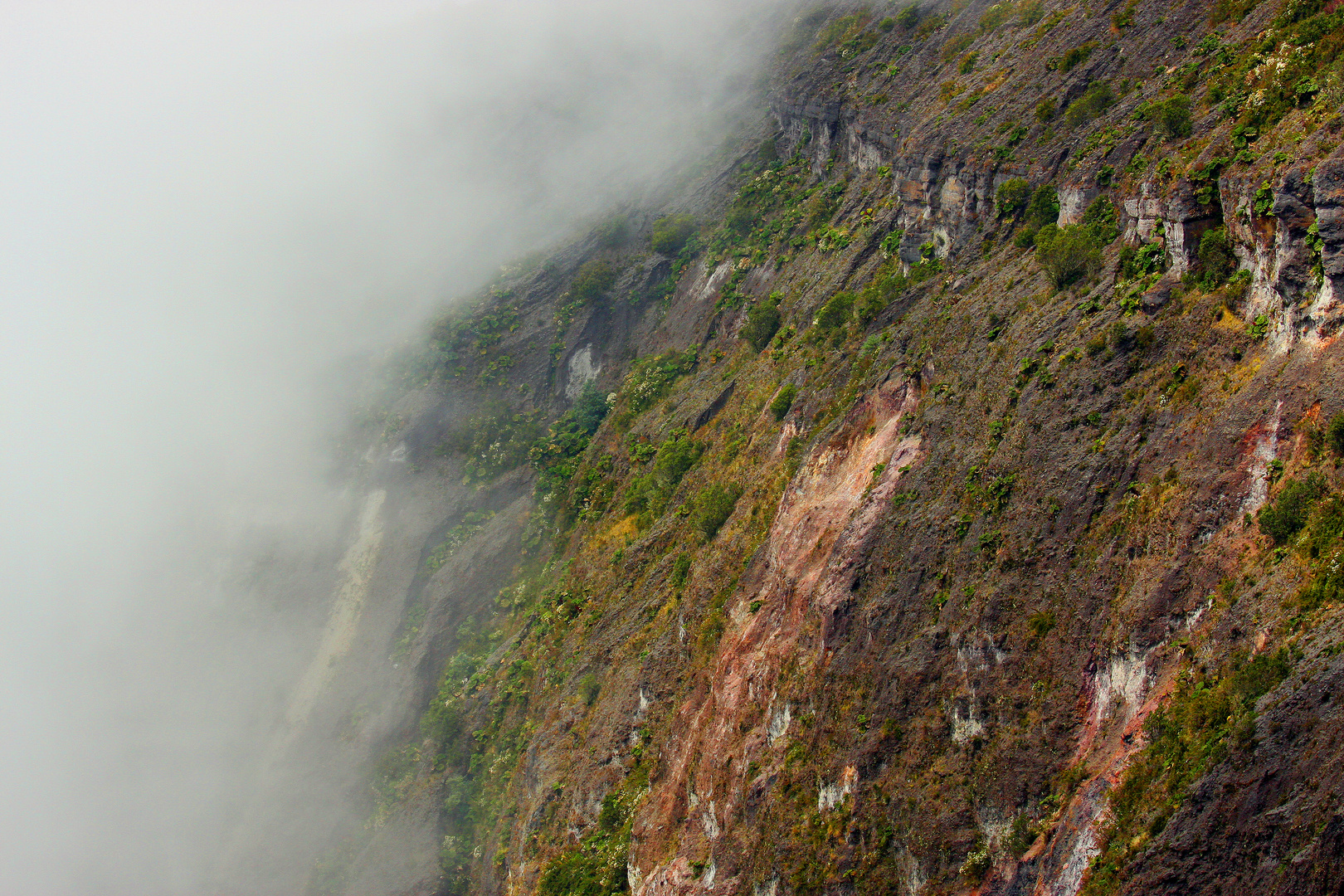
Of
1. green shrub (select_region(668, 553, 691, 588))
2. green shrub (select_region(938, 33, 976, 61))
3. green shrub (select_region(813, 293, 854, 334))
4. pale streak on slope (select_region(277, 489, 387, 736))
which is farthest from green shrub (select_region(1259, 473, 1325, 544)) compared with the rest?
pale streak on slope (select_region(277, 489, 387, 736))

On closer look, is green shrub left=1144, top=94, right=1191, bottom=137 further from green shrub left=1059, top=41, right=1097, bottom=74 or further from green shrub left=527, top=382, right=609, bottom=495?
green shrub left=527, top=382, right=609, bottom=495

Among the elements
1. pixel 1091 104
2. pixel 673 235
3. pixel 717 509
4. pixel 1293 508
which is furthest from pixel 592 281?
pixel 1293 508

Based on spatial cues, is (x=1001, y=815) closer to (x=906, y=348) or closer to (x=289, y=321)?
(x=906, y=348)

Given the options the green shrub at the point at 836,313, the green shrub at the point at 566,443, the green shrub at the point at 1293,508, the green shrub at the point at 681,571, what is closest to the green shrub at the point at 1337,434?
the green shrub at the point at 1293,508

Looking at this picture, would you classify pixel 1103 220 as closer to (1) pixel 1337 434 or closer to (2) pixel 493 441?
(1) pixel 1337 434

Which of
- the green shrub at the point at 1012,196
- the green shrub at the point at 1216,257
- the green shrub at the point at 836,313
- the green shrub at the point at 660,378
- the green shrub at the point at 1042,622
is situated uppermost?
the green shrub at the point at 660,378

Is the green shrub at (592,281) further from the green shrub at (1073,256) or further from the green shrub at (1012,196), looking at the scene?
the green shrub at (1073,256)

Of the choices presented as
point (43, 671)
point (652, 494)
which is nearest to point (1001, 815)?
point (652, 494)

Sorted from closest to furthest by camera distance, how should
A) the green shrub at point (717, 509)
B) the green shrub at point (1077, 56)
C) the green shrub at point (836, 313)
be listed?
the green shrub at point (1077, 56)
the green shrub at point (717, 509)
the green shrub at point (836, 313)
